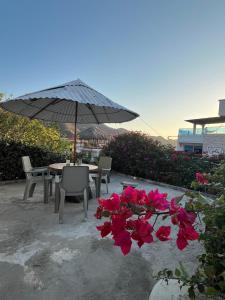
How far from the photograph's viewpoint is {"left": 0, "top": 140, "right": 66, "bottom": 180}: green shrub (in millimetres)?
7180

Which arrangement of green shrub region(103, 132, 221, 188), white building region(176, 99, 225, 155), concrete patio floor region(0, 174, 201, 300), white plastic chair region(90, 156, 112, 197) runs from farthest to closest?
white building region(176, 99, 225, 155)
green shrub region(103, 132, 221, 188)
white plastic chair region(90, 156, 112, 197)
concrete patio floor region(0, 174, 201, 300)

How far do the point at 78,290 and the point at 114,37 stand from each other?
8969mm

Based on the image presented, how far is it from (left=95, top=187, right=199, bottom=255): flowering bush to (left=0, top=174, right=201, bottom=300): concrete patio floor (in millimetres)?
1588

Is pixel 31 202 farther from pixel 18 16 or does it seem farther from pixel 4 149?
pixel 18 16

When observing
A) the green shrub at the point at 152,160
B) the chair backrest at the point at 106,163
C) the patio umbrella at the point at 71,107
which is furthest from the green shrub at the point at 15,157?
the green shrub at the point at 152,160

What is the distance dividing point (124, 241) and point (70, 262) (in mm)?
2135

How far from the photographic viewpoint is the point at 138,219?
101 cm

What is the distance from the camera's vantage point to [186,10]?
7293 millimetres

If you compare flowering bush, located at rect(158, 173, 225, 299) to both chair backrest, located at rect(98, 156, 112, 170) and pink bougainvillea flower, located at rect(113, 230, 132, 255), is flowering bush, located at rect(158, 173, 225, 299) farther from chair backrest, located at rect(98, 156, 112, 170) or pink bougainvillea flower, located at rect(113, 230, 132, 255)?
chair backrest, located at rect(98, 156, 112, 170)

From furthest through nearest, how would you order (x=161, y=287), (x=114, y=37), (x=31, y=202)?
1. (x=114, y=37)
2. (x=31, y=202)
3. (x=161, y=287)

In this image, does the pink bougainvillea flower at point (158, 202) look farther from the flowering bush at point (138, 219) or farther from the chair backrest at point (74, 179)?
the chair backrest at point (74, 179)

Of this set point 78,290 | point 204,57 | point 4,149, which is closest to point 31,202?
point 4,149

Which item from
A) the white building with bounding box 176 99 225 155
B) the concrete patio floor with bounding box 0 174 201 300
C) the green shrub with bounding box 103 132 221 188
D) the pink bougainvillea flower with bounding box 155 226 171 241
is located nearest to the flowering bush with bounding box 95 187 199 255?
the pink bougainvillea flower with bounding box 155 226 171 241

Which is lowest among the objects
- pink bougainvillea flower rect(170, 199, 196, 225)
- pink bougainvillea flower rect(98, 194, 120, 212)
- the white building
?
pink bougainvillea flower rect(170, 199, 196, 225)
